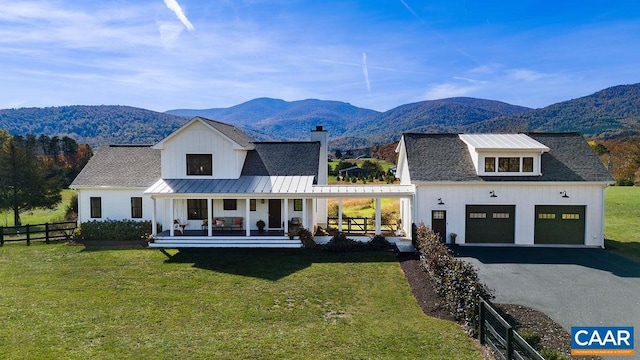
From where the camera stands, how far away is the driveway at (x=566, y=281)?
405 inches

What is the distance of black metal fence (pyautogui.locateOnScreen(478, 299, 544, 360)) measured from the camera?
6.70 meters

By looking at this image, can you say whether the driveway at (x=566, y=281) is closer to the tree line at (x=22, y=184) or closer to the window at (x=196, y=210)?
the window at (x=196, y=210)

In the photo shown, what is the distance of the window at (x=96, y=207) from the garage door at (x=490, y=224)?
18.7 meters

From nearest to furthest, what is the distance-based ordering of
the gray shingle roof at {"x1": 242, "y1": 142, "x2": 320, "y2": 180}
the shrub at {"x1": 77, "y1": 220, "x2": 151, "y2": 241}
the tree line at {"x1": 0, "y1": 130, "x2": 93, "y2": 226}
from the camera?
the shrub at {"x1": 77, "y1": 220, "x2": 151, "y2": 241}
the gray shingle roof at {"x1": 242, "y1": 142, "x2": 320, "y2": 180}
the tree line at {"x1": 0, "y1": 130, "x2": 93, "y2": 226}

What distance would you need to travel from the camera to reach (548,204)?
18203 millimetres

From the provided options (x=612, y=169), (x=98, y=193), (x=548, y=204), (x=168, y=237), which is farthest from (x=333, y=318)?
(x=612, y=169)

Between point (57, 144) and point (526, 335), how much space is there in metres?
64.5

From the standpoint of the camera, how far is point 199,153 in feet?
66.4

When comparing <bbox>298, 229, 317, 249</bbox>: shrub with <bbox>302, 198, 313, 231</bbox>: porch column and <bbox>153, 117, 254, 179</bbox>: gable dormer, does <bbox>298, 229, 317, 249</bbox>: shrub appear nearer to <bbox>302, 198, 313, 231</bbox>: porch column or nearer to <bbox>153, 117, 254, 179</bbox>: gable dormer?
<bbox>302, 198, 313, 231</bbox>: porch column

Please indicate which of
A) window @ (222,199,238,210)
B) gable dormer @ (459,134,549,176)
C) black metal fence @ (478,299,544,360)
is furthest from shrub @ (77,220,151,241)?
gable dormer @ (459,134,549,176)

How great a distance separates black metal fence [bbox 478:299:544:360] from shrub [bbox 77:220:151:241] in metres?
16.4

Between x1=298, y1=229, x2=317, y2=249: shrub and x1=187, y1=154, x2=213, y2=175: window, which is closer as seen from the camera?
x1=298, y1=229, x2=317, y2=249: shrub

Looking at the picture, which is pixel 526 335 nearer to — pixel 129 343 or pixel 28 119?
pixel 129 343

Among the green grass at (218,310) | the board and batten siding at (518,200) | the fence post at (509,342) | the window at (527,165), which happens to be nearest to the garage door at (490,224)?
the board and batten siding at (518,200)
